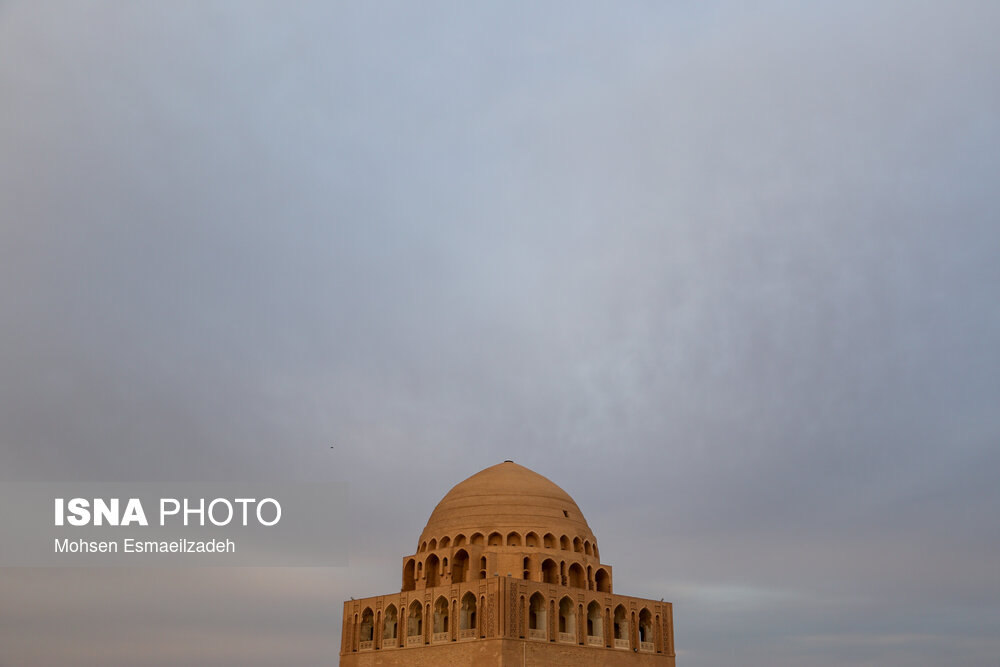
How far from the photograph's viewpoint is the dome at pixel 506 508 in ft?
134

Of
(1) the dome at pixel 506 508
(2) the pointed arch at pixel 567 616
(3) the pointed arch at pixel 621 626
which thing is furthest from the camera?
(1) the dome at pixel 506 508

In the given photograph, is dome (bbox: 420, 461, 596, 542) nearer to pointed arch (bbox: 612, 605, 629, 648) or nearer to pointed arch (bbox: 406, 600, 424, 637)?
pointed arch (bbox: 406, 600, 424, 637)

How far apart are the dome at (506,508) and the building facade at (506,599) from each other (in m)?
0.05

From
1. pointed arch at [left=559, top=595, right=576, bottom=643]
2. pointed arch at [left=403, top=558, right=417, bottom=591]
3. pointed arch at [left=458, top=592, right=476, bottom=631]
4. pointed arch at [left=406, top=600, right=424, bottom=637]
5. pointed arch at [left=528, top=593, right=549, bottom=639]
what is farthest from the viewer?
pointed arch at [left=403, top=558, right=417, bottom=591]

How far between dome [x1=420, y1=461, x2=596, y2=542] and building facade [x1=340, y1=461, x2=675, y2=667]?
0.16 ft

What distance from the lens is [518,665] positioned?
3494 centimetres

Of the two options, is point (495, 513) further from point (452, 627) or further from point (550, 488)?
point (452, 627)

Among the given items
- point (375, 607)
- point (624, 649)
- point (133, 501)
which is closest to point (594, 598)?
point (624, 649)

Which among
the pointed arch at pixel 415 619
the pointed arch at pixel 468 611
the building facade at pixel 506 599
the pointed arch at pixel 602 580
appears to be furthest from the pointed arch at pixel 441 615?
the pointed arch at pixel 602 580

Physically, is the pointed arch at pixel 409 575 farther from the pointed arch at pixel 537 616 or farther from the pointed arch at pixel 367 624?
the pointed arch at pixel 537 616

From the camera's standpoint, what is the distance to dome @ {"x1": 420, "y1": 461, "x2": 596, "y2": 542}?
40875mm

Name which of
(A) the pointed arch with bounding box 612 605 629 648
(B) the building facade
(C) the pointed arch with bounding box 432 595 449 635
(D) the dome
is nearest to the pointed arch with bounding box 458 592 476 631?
(B) the building facade

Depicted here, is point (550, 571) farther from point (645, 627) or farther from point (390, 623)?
point (390, 623)

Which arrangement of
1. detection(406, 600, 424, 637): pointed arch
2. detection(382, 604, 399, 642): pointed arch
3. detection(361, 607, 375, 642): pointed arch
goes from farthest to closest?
detection(361, 607, 375, 642): pointed arch, detection(382, 604, 399, 642): pointed arch, detection(406, 600, 424, 637): pointed arch
